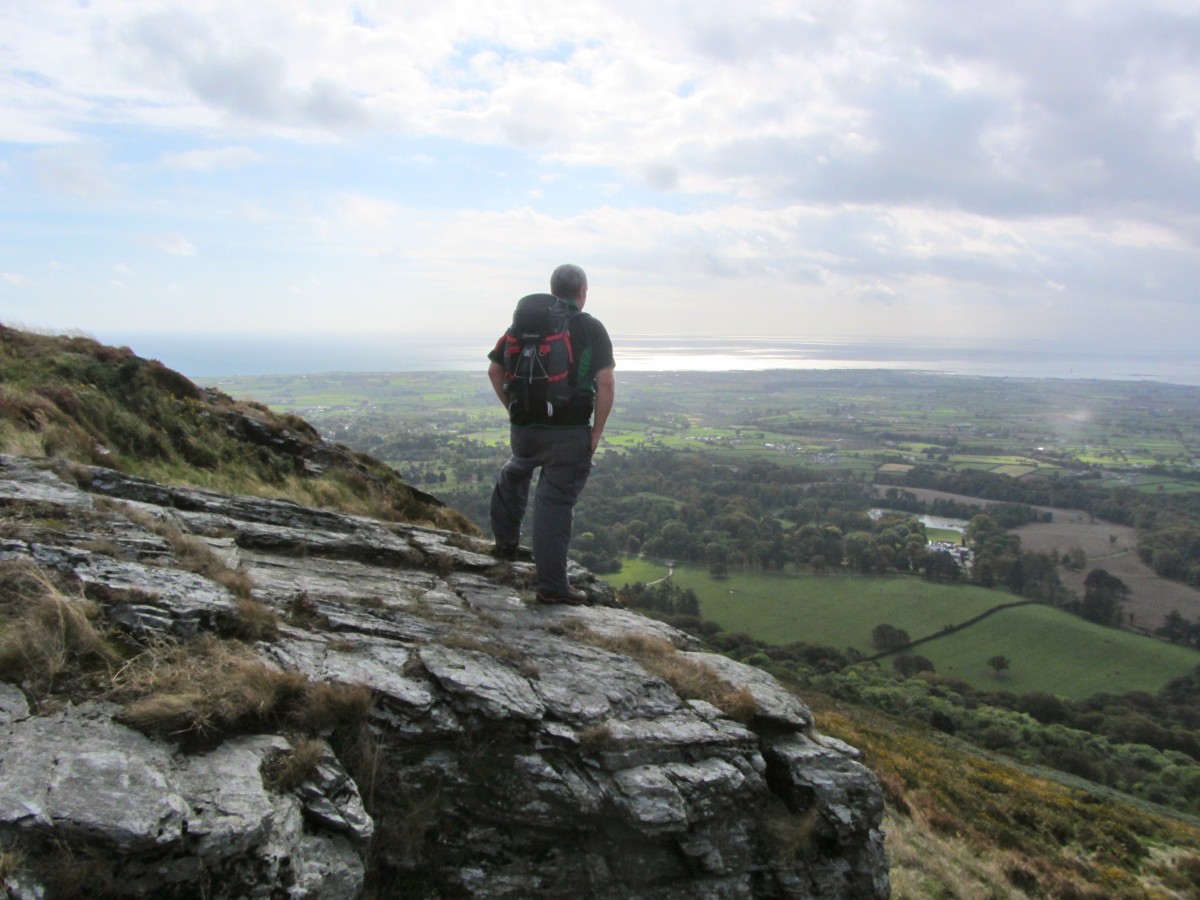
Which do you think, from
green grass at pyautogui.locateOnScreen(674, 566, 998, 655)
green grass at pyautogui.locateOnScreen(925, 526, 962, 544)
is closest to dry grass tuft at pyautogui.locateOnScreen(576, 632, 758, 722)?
green grass at pyautogui.locateOnScreen(674, 566, 998, 655)

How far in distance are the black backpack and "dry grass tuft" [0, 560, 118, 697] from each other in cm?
388

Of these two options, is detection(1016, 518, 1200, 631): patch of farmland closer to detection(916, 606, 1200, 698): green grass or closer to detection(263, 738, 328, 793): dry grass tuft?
detection(916, 606, 1200, 698): green grass

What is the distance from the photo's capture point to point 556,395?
6.57 m

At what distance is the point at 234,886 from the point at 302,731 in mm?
1008

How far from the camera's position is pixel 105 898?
2.71 metres

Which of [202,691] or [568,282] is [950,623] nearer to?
[568,282]

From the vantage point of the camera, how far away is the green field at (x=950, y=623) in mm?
38406

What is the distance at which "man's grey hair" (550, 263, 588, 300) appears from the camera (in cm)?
666

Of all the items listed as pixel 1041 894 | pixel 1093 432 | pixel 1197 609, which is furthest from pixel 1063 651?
pixel 1093 432

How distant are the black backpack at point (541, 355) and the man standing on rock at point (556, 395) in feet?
0.03

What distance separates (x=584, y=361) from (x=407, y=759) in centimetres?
391

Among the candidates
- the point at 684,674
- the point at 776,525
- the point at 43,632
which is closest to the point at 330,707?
the point at 43,632

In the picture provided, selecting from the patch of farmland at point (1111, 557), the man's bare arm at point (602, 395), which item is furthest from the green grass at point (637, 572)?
the man's bare arm at point (602, 395)

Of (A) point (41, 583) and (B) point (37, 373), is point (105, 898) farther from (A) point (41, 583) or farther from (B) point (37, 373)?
(B) point (37, 373)
